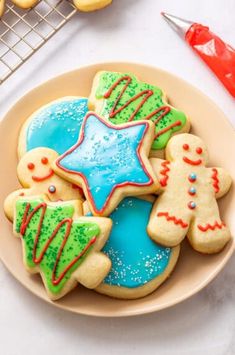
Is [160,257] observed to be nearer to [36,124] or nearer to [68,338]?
[68,338]

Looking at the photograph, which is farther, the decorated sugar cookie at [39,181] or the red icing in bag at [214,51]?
the red icing in bag at [214,51]

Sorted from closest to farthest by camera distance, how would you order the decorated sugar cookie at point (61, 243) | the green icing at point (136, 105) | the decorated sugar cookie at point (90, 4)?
1. the decorated sugar cookie at point (61, 243)
2. the green icing at point (136, 105)
3. the decorated sugar cookie at point (90, 4)

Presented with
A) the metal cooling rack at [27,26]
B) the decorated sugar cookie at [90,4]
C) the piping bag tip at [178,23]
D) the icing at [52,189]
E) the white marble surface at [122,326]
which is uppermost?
the metal cooling rack at [27,26]

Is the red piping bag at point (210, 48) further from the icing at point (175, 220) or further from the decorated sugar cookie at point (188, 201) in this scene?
the icing at point (175, 220)

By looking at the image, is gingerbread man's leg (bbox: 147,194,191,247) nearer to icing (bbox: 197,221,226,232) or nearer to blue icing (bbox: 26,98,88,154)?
icing (bbox: 197,221,226,232)

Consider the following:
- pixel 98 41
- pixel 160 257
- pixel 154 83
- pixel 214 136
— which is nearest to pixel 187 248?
pixel 160 257

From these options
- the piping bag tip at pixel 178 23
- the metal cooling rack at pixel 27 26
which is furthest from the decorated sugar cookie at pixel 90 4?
the piping bag tip at pixel 178 23

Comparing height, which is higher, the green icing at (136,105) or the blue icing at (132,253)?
the green icing at (136,105)
